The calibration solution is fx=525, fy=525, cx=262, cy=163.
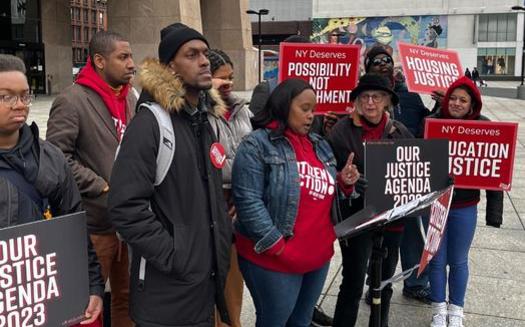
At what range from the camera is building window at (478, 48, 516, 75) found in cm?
6725

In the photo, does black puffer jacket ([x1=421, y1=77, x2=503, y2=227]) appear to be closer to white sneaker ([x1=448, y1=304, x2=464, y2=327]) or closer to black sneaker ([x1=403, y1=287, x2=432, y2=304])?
white sneaker ([x1=448, y1=304, x2=464, y2=327])

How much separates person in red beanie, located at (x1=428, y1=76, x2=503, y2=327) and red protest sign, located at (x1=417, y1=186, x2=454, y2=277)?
108 centimetres

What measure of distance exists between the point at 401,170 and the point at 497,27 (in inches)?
2916

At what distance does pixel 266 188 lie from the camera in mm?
3025

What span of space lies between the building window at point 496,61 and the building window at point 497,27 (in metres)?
1.52

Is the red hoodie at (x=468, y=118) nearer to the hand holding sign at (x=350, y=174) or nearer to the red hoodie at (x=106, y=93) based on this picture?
the hand holding sign at (x=350, y=174)

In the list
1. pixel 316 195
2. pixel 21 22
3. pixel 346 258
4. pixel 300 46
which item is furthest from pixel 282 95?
pixel 21 22

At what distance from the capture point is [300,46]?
191 inches

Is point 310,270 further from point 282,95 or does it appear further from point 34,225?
point 34,225

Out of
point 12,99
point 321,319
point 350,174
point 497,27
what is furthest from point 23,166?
point 497,27

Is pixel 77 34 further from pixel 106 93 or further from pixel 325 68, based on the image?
pixel 106 93

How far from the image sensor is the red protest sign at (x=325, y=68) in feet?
15.9

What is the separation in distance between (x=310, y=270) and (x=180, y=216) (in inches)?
38.2

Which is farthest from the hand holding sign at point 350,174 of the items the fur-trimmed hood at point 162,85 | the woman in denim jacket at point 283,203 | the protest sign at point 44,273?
the protest sign at point 44,273
